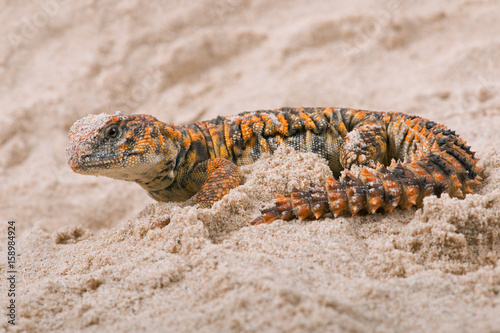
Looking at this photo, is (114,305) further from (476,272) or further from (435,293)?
(476,272)

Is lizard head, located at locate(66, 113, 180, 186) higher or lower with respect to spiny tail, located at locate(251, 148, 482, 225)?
higher

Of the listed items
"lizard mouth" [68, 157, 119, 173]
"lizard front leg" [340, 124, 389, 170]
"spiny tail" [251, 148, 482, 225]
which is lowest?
"spiny tail" [251, 148, 482, 225]

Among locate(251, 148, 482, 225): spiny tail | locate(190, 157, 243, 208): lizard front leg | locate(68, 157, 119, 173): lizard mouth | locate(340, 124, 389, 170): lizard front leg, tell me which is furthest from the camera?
locate(340, 124, 389, 170): lizard front leg

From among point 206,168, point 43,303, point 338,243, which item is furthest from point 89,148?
point 338,243

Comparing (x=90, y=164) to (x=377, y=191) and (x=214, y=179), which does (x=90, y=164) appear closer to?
(x=214, y=179)

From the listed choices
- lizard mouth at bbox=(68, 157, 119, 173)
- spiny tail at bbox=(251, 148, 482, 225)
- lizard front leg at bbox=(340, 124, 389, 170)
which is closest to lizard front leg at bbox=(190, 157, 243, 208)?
spiny tail at bbox=(251, 148, 482, 225)

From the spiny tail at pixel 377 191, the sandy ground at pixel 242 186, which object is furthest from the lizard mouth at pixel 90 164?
the spiny tail at pixel 377 191

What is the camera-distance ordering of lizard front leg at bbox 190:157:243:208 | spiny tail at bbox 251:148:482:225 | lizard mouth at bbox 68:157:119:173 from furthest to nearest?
lizard mouth at bbox 68:157:119:173
lizard front leg at bbox 190:157:243:208
spiny tail at bbox 251:148:482:225

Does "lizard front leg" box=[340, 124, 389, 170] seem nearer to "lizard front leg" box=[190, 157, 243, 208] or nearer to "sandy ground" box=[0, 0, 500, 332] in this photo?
"sandy ground" box=[0, 0, 500, 332]
